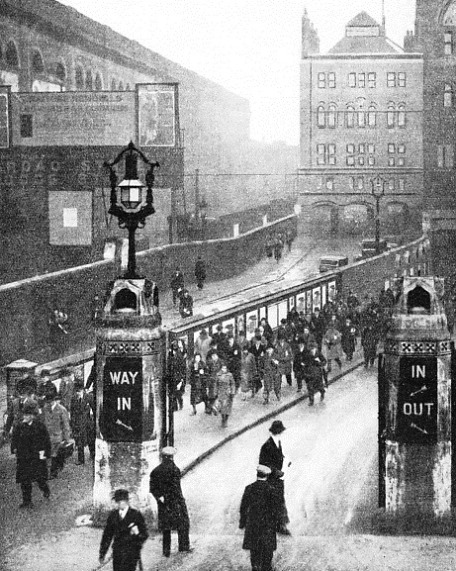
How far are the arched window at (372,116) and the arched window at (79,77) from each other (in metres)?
11.7

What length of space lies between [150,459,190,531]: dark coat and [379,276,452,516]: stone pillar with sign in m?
2.60

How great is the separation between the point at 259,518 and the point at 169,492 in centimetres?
131

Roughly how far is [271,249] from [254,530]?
1326 inches

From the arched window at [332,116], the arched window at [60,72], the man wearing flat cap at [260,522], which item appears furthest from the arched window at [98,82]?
the man wearing flat cap at [260,522]

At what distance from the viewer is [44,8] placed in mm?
33656

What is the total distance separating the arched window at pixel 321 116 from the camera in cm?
4080

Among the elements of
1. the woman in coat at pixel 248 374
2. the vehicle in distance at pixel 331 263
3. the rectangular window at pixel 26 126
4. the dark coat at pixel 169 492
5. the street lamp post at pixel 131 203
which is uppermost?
the rectangular window at pixel 26 126

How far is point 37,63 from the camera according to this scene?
114 feet

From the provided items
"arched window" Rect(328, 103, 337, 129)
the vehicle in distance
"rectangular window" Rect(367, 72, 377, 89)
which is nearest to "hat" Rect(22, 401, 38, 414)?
the vehicle in distance

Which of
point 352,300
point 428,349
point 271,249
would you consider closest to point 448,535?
point 428,349

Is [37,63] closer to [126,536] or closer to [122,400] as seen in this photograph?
[122,400]

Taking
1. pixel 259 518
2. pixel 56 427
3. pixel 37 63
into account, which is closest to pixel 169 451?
pixel 259 518

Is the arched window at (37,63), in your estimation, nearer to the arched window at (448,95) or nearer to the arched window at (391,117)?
the arched window at (391,117)

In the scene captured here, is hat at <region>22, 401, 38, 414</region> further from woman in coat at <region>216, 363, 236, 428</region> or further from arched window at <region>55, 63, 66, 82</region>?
arched window at <region>55, 63, 66, 82</region>
